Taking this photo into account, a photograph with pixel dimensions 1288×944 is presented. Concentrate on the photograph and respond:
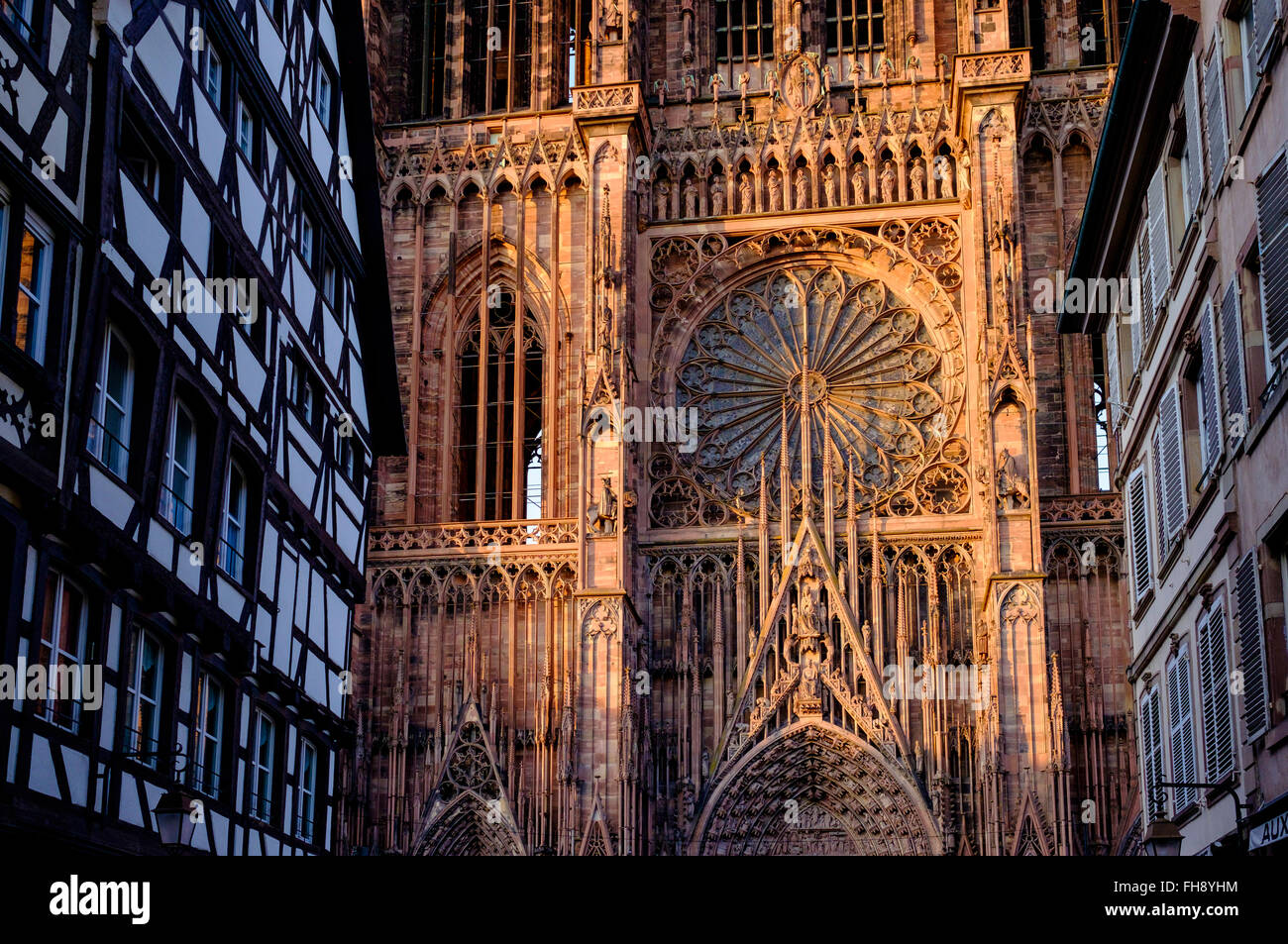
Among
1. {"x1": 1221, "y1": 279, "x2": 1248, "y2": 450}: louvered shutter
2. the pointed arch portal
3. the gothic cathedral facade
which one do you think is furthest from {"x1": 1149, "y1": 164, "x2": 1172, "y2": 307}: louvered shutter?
the pointed arch portal

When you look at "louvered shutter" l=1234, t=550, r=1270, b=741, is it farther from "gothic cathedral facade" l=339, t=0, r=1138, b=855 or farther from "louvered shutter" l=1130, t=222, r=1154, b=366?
"gothic cathedral facade" l=339, t=0, r=1138, b=855

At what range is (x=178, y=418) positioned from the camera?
18203mm

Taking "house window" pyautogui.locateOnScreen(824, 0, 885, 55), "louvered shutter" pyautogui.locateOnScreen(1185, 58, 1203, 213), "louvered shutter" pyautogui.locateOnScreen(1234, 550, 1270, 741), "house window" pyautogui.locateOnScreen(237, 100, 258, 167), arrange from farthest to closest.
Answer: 1. "house window" pyautogui.locateOnScreen(824, 0, 885, 55)
2. "house window" pyautogui.locateOnScreen(237, 100, 258, 167)
3. "louvered shutter" pyautogui.locateOnScreen(1185, 58, 1203, 213)
4. "louvered shutter" pyautogui.locateOnScreen(1234, 550, 1270, 741)

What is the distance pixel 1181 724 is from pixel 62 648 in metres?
11.3

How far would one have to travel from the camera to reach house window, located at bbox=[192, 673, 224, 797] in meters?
18.2

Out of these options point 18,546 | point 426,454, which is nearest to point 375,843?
point 426,454

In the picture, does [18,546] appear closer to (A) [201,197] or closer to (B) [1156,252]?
(A) [201,197]

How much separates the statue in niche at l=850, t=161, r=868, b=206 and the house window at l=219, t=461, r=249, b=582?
21194 mm

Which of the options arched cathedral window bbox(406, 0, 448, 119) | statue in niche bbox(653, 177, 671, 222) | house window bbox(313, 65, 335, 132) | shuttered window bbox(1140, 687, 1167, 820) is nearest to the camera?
shuttered window bbox(1140, 687, 1167, 820)

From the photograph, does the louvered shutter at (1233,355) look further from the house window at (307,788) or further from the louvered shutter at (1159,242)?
the house window at (307,788)

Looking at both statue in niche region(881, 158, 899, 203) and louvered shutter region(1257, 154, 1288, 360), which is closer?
louvered shutter region(1257, 154, 1288, 360)

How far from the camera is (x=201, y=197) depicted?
18500mm

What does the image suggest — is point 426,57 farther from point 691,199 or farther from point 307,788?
point 307,788

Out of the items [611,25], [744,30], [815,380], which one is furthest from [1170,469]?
[744,30]
